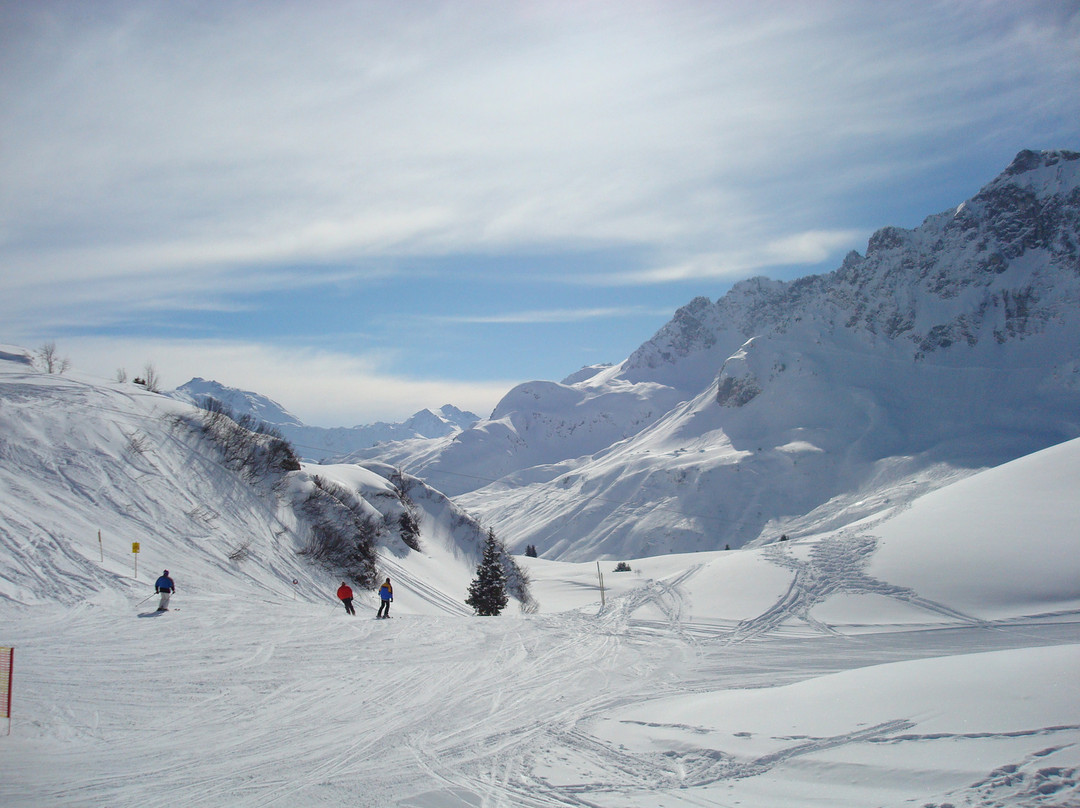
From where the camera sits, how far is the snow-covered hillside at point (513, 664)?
7293 mm

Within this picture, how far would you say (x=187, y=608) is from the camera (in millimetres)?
18578

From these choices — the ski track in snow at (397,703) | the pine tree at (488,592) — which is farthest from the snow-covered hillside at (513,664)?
the pine tree at (488,592)

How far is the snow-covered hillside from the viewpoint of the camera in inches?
287

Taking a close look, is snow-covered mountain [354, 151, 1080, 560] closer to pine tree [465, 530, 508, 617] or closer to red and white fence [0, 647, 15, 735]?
pine tree [465, 530, 508, 617]

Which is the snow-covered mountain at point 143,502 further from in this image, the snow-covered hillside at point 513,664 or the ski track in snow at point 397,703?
the ski track in snow at point 397,703

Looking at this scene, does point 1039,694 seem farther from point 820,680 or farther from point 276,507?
point 276,507

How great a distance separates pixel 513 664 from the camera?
14789mm

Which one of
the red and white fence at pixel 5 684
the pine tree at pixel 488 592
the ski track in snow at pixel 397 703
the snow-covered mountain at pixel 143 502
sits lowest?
the pine tree at pixel 488 592

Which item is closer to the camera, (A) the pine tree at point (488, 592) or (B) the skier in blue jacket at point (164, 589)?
(B) the skier in blue jacket at point (164, 589)

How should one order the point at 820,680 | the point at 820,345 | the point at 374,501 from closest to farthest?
1. the point at 820,680
2. the point at 374,501
3. the point at 820,345

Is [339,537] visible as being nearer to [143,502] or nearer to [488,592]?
[488,592]

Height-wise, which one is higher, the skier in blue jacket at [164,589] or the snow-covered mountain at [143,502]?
the snow-covered mountain at [143,502]

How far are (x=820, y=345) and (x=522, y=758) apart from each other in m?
206

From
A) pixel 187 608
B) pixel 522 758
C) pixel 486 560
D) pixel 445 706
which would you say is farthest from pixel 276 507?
pixel 522 758
